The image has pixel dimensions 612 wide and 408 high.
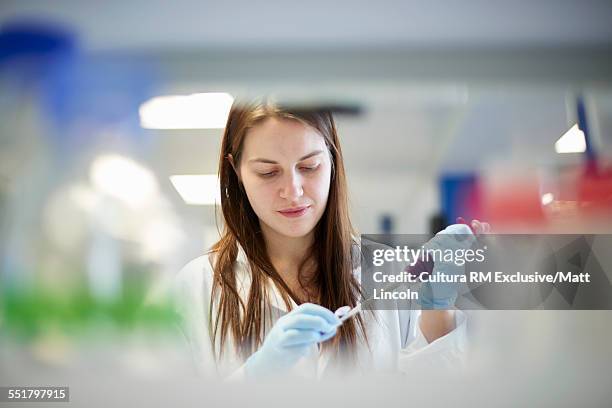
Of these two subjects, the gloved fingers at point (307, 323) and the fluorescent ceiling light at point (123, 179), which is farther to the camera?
the fluorescent ceiling light at point (123, 179)

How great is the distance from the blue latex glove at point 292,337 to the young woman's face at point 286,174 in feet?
0.65

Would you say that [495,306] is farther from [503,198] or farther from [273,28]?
[273,28]

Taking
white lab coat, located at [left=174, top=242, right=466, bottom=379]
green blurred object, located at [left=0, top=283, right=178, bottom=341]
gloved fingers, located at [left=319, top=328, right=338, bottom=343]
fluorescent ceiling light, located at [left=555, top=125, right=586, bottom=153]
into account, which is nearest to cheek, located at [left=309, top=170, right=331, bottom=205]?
white lab coat, located at [left=174, top=242, right=466, bottom=379]

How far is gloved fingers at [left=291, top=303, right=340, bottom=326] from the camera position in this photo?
147 centimetres

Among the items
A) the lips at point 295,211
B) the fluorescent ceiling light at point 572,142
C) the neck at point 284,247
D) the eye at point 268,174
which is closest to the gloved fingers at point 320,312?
the neck at point 284,247

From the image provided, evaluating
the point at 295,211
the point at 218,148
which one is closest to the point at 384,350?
the point at 295,211

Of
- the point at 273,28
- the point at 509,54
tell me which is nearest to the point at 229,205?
the point at 273,28

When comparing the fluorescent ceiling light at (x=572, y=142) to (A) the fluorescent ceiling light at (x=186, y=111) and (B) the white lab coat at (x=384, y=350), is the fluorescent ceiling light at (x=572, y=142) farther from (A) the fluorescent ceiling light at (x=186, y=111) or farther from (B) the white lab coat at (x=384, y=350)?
(A) the fluorescent ceiling light at (x=186, y=111)

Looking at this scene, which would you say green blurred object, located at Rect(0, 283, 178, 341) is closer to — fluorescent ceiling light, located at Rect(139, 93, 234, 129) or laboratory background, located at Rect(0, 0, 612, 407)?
laboratory background, located at Rect(0, 0, 612, 407)

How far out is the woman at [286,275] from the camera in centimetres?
148

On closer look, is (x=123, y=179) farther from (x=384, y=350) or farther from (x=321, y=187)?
(x=384, y=350)

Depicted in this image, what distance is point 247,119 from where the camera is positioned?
1519mm

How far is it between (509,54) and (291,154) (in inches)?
24.0

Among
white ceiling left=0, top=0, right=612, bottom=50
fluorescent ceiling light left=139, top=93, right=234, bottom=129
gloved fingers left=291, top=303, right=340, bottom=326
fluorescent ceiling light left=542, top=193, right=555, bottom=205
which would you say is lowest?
gloved fingers left=291, top=303, right=340, bottom=326
